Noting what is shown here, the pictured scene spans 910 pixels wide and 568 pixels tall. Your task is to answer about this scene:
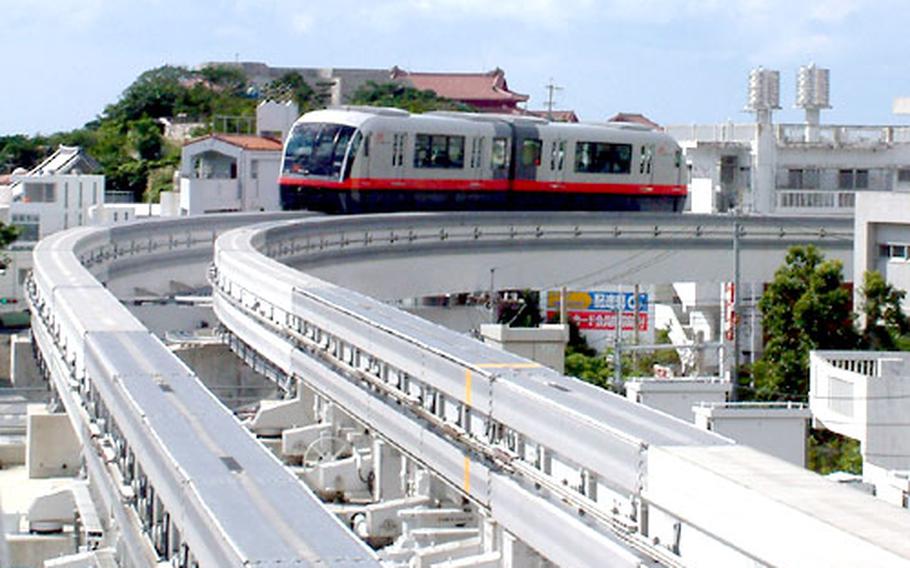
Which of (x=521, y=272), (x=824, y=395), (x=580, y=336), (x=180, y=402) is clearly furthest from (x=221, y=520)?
(x=580, y=336)

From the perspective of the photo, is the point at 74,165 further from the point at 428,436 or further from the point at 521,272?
the point at 428,436

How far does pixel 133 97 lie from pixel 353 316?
90.2 meters

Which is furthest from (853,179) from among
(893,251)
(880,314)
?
(880,314)

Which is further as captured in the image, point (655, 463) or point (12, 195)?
point (12, 195)

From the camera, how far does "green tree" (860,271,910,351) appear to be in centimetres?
2889

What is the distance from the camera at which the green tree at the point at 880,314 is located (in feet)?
94.8

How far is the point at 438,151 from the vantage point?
37031mm

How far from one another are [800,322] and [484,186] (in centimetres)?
1102

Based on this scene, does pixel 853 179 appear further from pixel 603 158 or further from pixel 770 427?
pixel 770 427

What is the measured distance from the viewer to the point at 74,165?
77375 millimetres

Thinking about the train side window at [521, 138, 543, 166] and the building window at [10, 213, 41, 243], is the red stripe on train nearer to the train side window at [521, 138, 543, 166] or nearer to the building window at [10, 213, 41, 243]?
the train side window at [521, 138, 543, 166]

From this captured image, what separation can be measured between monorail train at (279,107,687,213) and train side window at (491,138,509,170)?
19 mm

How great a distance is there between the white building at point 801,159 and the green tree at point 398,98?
4036cm

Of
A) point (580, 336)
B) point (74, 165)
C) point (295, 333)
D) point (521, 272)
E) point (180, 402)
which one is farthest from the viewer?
point (74, 165)
